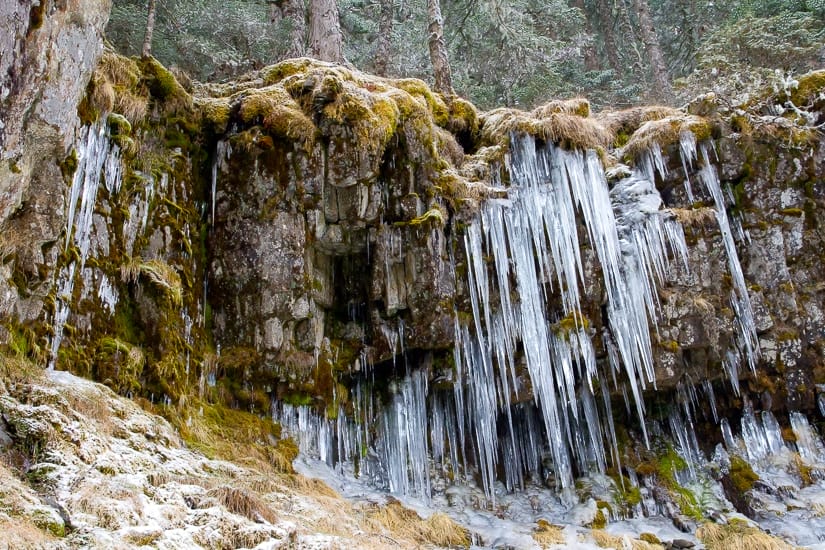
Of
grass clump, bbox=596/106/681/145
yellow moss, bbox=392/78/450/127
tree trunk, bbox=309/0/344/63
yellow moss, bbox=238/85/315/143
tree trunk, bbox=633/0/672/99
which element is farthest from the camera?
tree trunk, bbox=633/0/672/99

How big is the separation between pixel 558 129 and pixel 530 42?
7289 millimetres

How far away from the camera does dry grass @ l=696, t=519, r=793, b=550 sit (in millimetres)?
7688

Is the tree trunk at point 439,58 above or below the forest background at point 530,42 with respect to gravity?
below

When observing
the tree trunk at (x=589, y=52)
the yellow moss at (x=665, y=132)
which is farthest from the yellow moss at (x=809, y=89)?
the tree trunk at (x=589, y=52)

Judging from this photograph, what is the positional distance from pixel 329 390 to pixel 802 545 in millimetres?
6570

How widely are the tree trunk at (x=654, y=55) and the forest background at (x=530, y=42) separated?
0.12ft

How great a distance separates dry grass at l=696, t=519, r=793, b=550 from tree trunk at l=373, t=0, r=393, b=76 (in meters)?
10.8

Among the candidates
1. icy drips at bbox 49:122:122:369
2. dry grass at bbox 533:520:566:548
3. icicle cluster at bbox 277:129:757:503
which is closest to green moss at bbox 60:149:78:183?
icy drips at bbox 49:122:122:369

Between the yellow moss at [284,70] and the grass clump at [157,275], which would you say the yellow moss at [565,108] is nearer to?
the yellow moss at [284,70]

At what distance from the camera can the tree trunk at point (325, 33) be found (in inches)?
488

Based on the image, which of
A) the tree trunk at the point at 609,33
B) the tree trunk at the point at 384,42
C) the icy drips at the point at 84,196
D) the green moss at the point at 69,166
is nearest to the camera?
the green moss at the point at 69,166

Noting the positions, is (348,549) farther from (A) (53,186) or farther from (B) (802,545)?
(B) (802,545)

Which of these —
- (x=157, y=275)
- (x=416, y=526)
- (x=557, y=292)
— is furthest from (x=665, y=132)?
(x=157, y=275)

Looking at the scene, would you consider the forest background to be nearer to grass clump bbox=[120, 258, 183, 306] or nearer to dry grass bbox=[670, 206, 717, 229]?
dry grass bbox=[670, 206, 717, 229]
